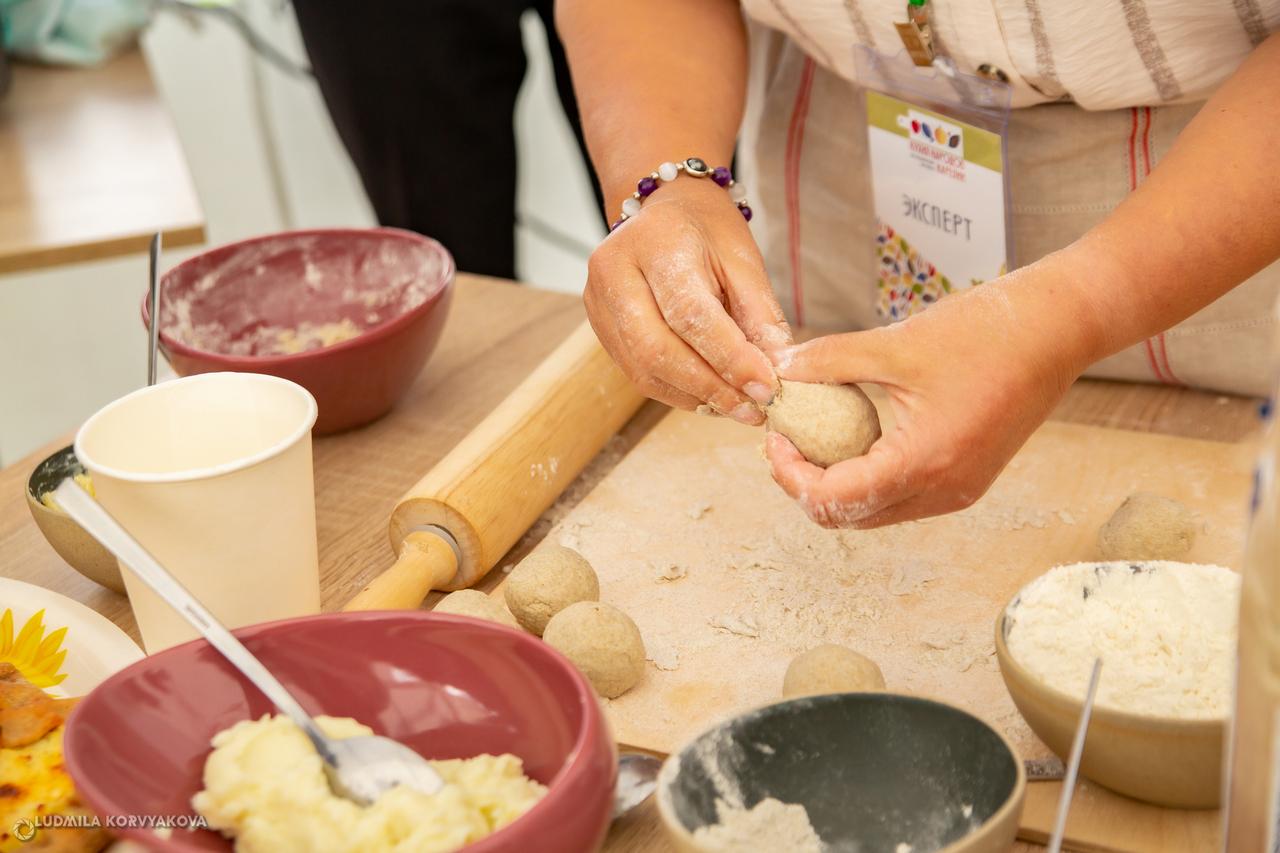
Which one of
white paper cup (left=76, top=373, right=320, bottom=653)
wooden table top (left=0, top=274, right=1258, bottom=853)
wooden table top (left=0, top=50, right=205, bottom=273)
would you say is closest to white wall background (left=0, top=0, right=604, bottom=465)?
wooden table top (left=0, top=50, right=205, bottom=273)

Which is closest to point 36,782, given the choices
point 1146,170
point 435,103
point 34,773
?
point 34,773

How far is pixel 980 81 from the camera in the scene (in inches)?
47.1

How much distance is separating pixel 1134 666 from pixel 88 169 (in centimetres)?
207

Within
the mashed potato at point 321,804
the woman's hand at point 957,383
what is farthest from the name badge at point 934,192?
the mashed potato at point 321,804

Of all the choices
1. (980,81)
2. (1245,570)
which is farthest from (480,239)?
(1245,570)

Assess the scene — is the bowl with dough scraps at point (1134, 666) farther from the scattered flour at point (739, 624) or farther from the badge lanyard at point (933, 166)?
Result: the badge lanyard at point (933, 166)

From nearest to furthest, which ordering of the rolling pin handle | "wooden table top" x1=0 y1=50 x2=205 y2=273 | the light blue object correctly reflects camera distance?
the rolling pin handle, "wooden table top" x1=0 y1=50 x2=205 y2=273, the light blue object

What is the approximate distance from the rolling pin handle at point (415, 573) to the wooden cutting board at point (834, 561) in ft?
0.21

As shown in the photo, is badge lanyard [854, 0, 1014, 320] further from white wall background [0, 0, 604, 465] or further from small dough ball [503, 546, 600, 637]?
white wall background [0, 0, 604, 465]

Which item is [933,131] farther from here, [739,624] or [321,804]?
[321,804]

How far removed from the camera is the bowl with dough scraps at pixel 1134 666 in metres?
0.66

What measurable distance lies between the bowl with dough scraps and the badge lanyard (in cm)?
57

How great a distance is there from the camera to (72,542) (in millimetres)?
986

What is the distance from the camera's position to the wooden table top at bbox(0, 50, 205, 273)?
1.78 meters
